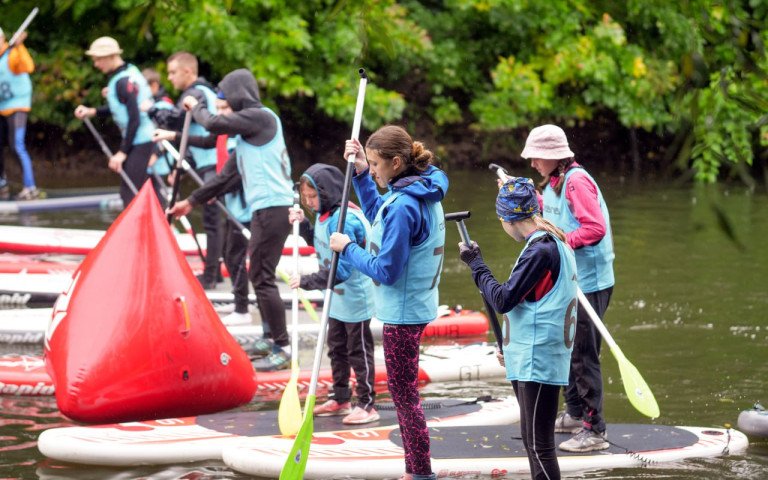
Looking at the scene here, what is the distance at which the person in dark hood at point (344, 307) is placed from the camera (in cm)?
577

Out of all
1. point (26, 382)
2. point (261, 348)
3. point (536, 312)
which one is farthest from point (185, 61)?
point (536, 312)

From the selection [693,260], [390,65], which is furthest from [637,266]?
[390,65]

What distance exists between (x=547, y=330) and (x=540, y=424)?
35 cm

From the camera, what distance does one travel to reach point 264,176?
6.89 m

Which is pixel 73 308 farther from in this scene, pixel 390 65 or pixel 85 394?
pixel 390 65

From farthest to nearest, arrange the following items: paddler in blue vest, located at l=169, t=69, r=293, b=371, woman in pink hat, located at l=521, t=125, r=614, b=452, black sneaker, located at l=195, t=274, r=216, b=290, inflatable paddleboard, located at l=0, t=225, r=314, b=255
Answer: inflatable paddleboard, located at l=0, t=225, r=314, b=255 → black sneaker, located at l=195, t=274, r=216, b=290 → paddler in blue vest, located at l=169, t=69, r=293, b=371 → woman in pink hat, located at l=521, t=125, r=614, b=452

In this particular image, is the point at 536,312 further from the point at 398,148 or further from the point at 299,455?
the point at 299,455

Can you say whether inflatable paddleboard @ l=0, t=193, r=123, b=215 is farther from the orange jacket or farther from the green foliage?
the green foliage

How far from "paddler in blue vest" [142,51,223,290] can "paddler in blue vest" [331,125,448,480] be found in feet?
12.4

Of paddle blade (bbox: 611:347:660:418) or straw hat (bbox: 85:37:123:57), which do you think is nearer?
paddle blade (bbox: 611:347:660:418)

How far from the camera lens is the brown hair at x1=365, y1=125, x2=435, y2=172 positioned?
4590 millimetres

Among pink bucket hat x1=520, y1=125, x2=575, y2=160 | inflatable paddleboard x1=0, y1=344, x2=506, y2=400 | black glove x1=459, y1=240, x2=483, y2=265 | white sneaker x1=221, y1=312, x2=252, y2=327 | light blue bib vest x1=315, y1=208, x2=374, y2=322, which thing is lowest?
Result: inflatable paddleboard x1=0, y1=344, x2=506, y2=400

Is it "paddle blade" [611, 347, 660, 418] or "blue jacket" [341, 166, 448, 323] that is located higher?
"blue jacket" [341, 166, 448, 323]

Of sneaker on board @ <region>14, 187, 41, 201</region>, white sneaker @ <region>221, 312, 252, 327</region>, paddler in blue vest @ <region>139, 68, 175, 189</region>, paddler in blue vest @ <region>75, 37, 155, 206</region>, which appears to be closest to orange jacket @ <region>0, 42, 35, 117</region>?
sneaker on board @ <region>14, 187, 41, 201</region>
